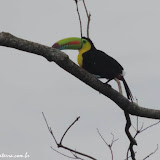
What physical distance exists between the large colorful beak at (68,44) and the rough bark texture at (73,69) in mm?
1536

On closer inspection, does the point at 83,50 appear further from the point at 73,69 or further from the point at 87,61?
the point at 73,69

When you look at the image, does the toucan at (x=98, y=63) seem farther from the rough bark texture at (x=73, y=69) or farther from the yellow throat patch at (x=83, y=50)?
the rough bark texture at (x=73, y=69)

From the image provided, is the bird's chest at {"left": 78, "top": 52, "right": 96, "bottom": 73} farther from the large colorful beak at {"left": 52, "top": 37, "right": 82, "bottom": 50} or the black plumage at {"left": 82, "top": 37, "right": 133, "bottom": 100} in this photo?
the large colorful beak at {"left": 52, "top": 37, "right": 82, "bottom": 50}

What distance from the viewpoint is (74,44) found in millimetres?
7066

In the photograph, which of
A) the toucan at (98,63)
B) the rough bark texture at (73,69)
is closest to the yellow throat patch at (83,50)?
the toucan at (98,63)

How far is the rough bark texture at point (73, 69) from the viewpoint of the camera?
4746 mm

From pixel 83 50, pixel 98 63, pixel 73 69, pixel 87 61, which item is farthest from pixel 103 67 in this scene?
pixel 73 69

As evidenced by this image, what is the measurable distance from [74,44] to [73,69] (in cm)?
203

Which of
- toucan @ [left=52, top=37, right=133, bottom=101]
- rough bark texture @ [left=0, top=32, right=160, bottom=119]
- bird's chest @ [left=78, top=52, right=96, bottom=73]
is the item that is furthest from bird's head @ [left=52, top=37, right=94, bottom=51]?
rough bark texture @ [left=0, top=32, right=160, bottom=119]

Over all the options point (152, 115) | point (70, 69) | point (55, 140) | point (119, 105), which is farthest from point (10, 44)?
point (152, 115)

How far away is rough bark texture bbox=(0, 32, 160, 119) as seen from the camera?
187 inches

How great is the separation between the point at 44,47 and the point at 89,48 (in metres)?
2.34

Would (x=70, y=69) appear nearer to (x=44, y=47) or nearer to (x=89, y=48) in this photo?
(x=44, y=47)

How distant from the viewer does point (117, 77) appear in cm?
680
